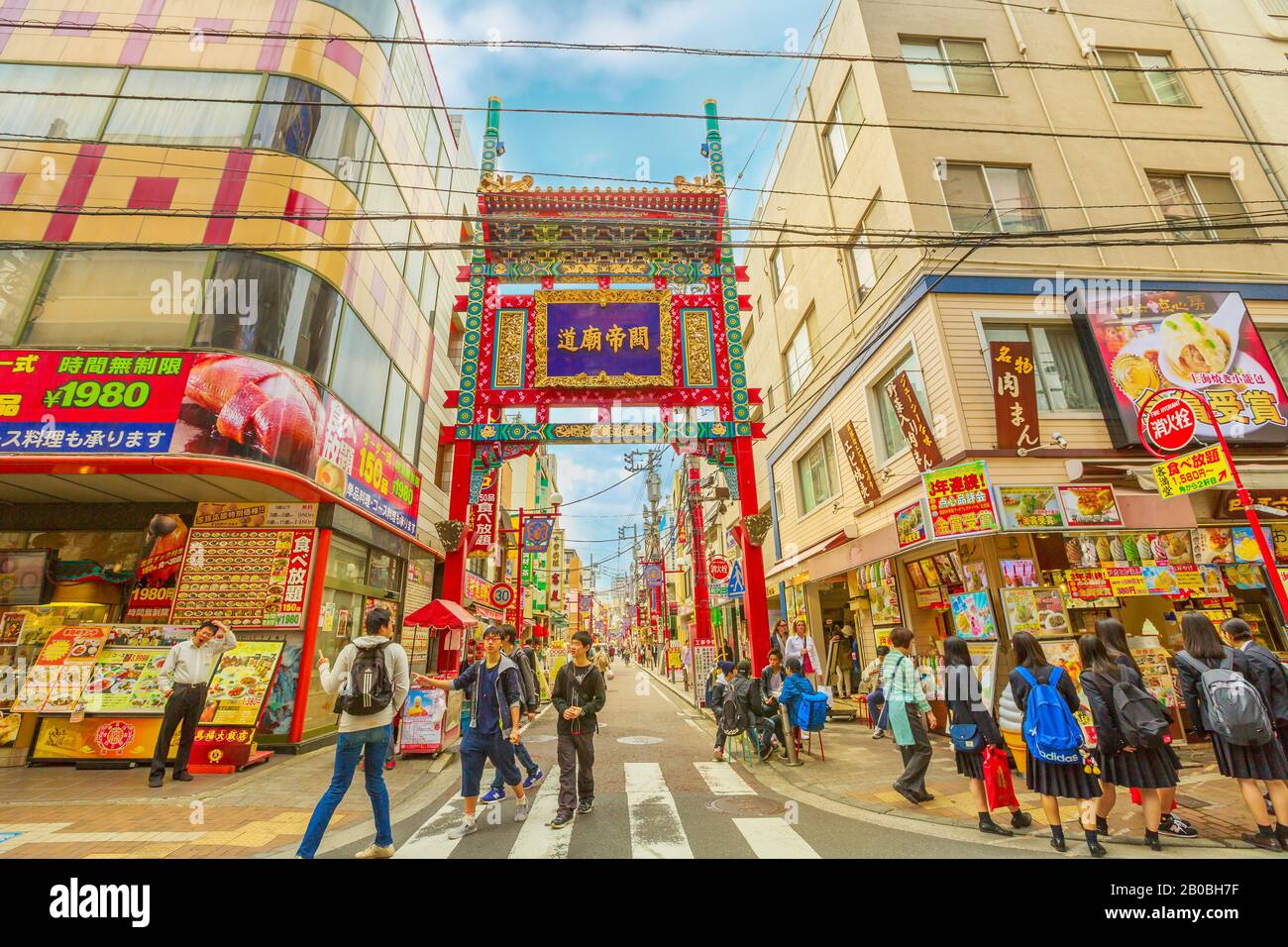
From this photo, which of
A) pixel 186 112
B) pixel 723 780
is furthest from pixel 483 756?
pixel 186 112

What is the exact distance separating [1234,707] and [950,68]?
50.3 feet

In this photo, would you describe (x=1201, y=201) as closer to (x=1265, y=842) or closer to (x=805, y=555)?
(x=805, y=555)

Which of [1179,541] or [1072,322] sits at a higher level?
[1072,322]

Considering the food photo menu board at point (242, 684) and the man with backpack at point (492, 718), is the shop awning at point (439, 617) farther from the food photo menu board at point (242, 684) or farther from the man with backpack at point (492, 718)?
the man with backpack at point (492, 718)

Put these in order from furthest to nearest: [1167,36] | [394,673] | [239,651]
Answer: [1167,36]
[239,651]
[394,673]

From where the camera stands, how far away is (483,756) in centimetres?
585

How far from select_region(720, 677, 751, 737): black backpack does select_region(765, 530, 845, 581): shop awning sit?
591 cm

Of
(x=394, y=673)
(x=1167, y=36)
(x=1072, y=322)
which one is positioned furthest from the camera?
(x=1167, y=36)

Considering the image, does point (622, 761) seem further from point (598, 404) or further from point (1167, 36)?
point (1167, 36)

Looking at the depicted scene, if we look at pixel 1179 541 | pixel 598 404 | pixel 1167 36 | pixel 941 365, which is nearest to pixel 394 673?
pixel 598 404

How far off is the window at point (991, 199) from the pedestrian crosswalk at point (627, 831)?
1250 cm

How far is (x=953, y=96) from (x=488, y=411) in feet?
45.4

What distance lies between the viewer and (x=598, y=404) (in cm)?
1238

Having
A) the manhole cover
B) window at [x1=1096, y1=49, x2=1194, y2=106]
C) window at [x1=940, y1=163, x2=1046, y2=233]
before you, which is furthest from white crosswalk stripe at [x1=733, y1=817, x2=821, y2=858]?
window at [x1=1096, y1=49, x2=1194, y2=106]
